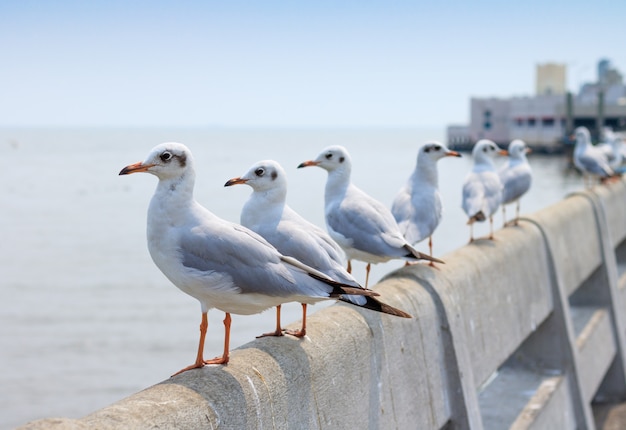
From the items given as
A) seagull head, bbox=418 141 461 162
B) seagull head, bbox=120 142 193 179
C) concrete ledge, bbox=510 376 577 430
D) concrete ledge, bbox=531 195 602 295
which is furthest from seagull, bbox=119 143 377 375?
concrete ledge, bbox=531 195 602 295

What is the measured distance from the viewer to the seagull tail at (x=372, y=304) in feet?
14.0

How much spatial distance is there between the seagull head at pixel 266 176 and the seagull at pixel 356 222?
54.1 inches

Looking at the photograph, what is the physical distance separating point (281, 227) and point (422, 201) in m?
3.02

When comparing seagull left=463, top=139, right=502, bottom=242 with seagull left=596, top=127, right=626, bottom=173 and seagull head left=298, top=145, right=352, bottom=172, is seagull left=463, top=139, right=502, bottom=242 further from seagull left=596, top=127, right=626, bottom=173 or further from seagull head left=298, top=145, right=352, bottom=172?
seagull left=596, top=127, right=626, bottom=173

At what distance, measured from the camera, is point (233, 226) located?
438cm

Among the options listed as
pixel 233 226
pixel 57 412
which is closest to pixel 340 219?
pixel 233 226

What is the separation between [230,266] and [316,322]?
3.37 ft

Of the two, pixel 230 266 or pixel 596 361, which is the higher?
pixel 230 266

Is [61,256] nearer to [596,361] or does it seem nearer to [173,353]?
[173,353]

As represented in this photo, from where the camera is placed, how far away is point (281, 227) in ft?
16.1

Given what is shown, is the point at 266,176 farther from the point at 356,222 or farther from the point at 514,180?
the point at 514,180

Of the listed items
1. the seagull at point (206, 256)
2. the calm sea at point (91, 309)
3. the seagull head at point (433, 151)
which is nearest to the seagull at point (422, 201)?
the seagull head at point (433, 151)

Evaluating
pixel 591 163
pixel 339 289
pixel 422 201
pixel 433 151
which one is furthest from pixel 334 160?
pixel 591 163

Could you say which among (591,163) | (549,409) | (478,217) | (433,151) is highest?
(433,151)
